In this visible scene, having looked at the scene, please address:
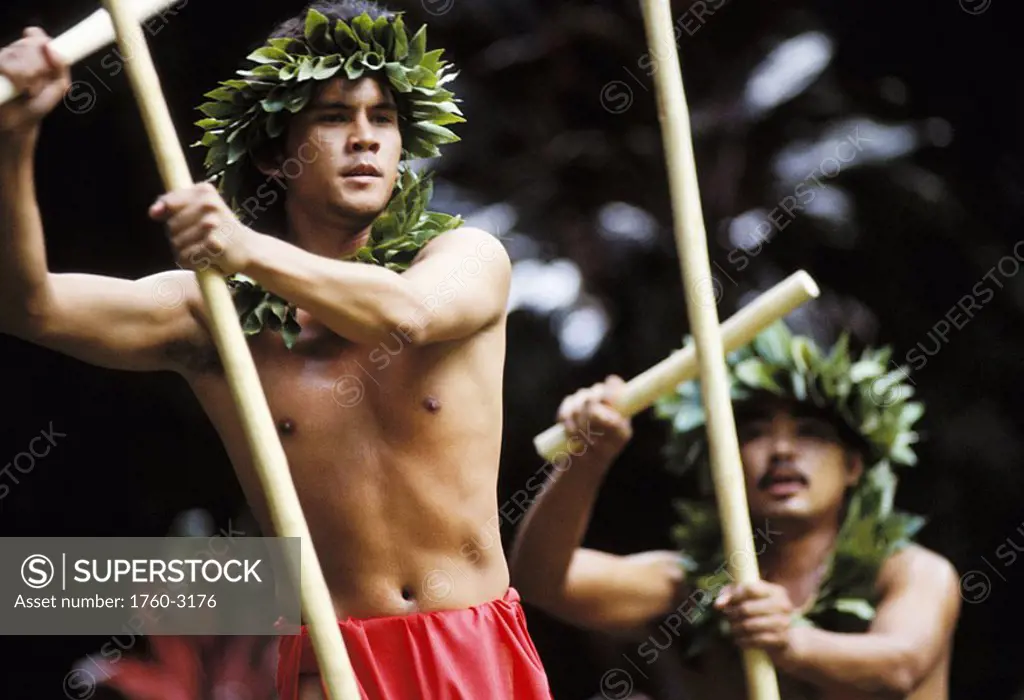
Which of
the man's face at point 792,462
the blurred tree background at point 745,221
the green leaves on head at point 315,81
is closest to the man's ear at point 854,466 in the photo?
the man's face at point 792,462

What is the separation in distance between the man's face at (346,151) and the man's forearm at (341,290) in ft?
0.71

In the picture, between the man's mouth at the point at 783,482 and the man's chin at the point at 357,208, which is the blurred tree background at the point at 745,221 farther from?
the man's chin at the point at 357,208

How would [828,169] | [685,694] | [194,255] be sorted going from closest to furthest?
[194,255] → [685,694] → [828,169]

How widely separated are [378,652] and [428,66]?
3.10ft

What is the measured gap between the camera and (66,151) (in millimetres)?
5273

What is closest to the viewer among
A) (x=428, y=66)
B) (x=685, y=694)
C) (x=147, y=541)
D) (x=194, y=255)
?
(x=194, y=255)

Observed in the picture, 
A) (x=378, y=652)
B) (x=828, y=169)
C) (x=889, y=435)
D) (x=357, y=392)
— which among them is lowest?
(x=378, y=652)

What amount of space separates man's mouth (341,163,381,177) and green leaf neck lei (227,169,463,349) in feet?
0.34

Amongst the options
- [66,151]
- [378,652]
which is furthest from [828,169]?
[378,652]

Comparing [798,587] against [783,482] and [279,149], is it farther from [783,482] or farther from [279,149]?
[279,149]

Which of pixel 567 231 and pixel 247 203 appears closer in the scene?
pixel 247 203

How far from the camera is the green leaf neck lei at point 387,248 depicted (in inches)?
125

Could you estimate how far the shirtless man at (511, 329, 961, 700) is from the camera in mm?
4172

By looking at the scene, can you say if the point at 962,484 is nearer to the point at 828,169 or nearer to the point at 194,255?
the point at 828,169
